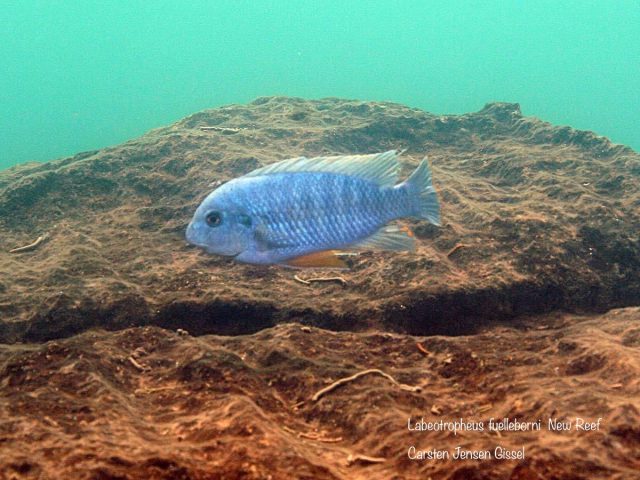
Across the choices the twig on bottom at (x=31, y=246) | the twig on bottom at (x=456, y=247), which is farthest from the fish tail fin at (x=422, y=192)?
the twig on bottom at (x=31, y=246)

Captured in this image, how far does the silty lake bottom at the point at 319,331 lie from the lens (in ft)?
7.91

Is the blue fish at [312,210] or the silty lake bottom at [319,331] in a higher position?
the blue fish at [312,210]

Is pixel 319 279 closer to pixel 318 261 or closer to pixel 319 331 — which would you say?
pixel 319 331

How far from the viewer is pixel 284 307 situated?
4.83m

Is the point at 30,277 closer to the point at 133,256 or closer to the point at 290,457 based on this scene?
the point at 133,256

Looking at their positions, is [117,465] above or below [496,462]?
above

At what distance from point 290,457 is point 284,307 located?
2549 mm

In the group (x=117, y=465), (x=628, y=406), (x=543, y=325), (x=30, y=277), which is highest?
(x=30, y=277)

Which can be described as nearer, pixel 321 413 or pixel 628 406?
pixel 628 406

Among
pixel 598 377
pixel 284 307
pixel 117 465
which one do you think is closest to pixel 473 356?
pixel 598 377

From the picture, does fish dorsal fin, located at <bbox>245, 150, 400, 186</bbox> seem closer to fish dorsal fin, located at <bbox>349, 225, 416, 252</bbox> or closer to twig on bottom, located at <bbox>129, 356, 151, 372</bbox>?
fish dorsal fin, located at <bbox>349, 225, 416, 252</bbox>

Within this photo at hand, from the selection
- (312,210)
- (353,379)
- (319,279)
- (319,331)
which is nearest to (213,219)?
(312,210)

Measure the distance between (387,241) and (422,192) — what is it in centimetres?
49

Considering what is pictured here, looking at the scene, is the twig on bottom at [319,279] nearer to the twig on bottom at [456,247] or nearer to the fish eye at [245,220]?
the twig on bottom at [456,247]
